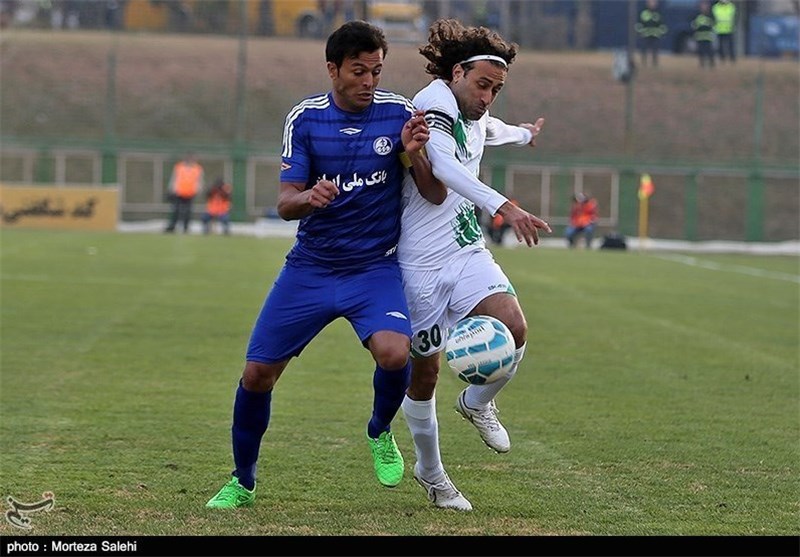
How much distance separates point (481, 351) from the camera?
624 cm

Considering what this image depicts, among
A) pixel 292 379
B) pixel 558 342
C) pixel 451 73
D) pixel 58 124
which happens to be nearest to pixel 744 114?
pixel 58 124

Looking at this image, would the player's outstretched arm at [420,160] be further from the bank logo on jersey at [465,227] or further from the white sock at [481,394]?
the white sock at [481,394]

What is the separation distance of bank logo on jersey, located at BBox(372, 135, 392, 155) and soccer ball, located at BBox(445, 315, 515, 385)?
86 cm

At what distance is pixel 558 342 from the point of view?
13953 mm

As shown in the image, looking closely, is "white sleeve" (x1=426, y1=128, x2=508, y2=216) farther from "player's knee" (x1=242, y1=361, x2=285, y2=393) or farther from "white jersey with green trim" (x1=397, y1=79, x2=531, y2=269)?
"player's knee" (x1=242, y1=361, x2=285, y2=393)

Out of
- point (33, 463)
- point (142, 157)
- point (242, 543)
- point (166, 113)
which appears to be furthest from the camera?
point (166, 113)

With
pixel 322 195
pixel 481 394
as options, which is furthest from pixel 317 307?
pixel 481 394

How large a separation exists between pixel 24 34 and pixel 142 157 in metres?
9.46

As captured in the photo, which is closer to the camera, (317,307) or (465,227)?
(317,307)

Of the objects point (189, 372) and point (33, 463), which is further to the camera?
point (189, 372)

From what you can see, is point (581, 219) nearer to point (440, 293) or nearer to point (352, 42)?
point (440, 293)

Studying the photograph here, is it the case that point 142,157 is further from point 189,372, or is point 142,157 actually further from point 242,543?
point 242,543

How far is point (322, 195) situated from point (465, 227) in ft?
3.28

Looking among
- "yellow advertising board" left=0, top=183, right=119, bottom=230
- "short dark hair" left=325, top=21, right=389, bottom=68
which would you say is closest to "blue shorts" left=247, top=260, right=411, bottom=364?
"short dark hair" left=325, top=21, right=389, bottom=68
